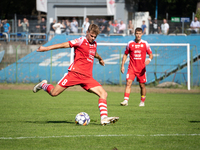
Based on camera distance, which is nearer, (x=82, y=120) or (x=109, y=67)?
(x=82, y=120)

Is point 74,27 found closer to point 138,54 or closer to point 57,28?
point 57,28

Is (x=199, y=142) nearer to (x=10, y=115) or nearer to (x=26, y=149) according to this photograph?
(x=26, y=149)

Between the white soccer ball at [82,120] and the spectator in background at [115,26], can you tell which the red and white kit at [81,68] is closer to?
the white soccer ball at [82,120]

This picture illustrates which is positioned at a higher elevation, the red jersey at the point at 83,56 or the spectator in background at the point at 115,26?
the spectator in background at the point at 115,26

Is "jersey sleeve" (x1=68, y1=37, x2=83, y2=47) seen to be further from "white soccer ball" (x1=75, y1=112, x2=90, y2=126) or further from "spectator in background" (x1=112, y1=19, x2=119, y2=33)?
"spectator in background" (x1=112, y1=19, x2=119, y2=33)

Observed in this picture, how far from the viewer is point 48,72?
2006 centimetres

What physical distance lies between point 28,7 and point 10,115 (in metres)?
35.3

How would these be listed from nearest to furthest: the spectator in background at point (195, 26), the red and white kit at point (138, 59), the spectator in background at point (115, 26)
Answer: the red and white kit at point (138, 59) < the spectator in background at point (195, 26) < the spectator in background at point (115, 26)

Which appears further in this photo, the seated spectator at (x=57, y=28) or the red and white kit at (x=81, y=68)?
the seated spectator at (x=57, y=28)

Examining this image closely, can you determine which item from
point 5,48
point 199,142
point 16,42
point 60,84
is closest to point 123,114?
point 60,84

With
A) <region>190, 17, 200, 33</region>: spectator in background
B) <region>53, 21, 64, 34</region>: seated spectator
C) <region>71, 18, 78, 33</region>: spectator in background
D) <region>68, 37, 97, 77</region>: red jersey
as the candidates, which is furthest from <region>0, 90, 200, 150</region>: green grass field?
<region>53, 21, 64, 34</region>: seated spectator

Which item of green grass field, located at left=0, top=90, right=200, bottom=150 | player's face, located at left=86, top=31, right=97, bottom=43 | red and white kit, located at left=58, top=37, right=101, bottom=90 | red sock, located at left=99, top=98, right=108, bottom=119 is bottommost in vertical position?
green grass field, located at left=0, top=90, right=200, bottom=150

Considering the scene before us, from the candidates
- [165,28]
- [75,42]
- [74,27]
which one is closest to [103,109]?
[75,42]

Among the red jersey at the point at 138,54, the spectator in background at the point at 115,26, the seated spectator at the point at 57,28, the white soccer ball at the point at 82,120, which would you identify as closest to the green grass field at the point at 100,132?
A: the white soccer ball at the point at 82,120
